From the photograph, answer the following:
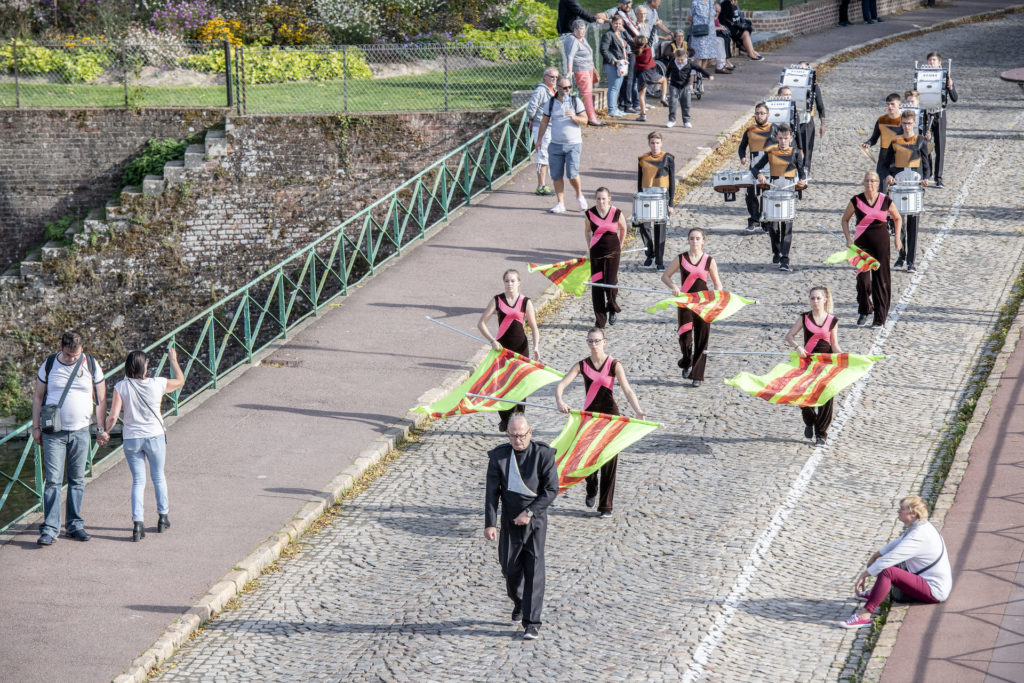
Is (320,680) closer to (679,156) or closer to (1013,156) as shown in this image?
(679,156)

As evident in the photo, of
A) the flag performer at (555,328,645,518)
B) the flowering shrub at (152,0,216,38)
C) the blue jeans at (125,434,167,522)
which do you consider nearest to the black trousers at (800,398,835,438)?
the flag performer at (555,328,645,518)

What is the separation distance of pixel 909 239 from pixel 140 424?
10166 millimetres

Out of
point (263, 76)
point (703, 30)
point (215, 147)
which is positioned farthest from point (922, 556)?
point (263, 76)

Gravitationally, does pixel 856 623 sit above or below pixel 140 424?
below

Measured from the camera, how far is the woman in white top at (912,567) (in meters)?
9.48

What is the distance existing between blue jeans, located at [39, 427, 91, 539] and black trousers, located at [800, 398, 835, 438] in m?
6.48

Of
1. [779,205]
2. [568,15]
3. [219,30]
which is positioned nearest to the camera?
[779,205]

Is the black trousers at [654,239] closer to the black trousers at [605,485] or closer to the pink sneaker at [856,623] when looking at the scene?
the black trousers at [605,485]

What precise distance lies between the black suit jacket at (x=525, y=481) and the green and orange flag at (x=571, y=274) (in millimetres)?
5994

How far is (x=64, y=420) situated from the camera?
11125 millimetres

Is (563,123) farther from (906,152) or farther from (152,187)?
(152,187)

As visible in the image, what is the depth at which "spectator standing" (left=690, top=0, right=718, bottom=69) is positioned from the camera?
27078 mm

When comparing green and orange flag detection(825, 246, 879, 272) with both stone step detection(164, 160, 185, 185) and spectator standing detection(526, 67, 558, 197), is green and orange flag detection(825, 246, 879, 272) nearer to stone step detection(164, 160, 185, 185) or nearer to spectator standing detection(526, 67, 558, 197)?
spectator standing detection(526, 67, 558, 197)

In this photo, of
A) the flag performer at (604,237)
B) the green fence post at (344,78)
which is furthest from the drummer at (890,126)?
the green fence post at (344,78)
